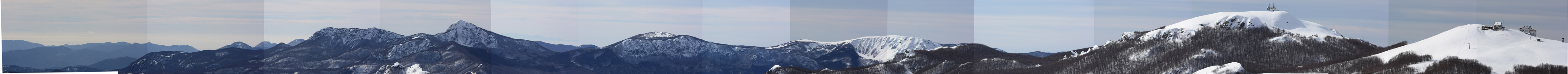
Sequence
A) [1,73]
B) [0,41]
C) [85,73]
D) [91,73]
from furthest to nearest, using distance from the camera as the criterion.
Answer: [1,73] → [0,41] → [91,73] → [85,73]

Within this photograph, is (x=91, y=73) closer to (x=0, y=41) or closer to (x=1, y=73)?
(x=0, y=41)

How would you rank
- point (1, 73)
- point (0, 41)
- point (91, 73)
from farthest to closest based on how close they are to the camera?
point (1, 73)
point (0, 41)
point (91, 73)

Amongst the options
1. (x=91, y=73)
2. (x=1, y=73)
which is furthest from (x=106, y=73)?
(x=1, y=73)

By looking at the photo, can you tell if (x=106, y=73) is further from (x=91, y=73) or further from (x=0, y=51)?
(x=0, y=51)

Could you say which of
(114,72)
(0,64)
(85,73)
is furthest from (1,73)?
(85,73)

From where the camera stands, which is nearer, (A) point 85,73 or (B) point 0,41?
(A) point 85,73

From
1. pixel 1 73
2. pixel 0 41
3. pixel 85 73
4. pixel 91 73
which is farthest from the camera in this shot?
pixel 1 73

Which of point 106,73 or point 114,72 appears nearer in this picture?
point 106,73
